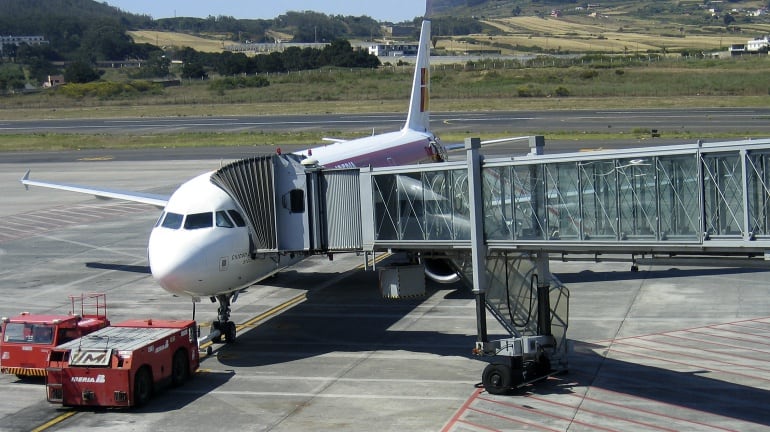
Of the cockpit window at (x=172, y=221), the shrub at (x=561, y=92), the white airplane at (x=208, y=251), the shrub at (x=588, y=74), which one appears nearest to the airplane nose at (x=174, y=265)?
the white airplane at (x=208, y=251)

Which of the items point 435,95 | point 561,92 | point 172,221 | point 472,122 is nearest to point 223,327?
point 172,221

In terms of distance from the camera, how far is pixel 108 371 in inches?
982

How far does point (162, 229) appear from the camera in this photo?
1203 inches

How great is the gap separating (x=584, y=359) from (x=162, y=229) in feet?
43.2

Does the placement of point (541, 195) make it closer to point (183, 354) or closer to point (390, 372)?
point (390, 372)

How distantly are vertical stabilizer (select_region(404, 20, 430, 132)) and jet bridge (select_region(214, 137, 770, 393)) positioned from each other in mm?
20605

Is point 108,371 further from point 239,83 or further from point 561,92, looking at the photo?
point 239,83

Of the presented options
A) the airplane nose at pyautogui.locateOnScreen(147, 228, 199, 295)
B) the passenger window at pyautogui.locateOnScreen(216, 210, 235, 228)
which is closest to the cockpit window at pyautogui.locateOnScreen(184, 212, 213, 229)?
the passenger window at pyautogui.locateOnScreen(216, 210, 235, 228)

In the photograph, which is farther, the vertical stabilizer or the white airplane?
the vertical stabilizer

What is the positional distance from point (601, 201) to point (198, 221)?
12699mm

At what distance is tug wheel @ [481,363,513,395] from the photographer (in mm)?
25406

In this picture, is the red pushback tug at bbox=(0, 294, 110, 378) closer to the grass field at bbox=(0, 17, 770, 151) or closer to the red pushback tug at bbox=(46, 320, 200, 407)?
the red pushback tug at bbox=(46, 320, 200, 407)

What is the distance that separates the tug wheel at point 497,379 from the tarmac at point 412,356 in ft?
0.97

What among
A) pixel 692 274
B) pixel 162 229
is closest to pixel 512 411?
pixel 162 229
